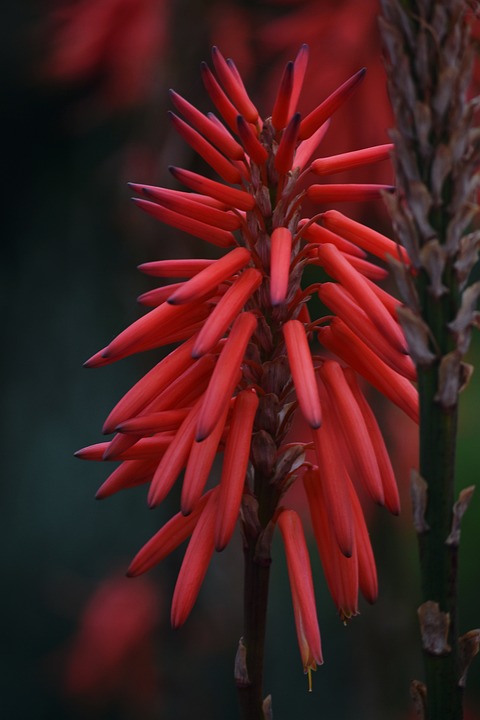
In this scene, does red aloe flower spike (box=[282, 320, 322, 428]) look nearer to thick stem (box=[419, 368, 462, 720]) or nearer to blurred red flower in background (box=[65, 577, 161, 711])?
thick stem (box=[419, 368, 462, 720])

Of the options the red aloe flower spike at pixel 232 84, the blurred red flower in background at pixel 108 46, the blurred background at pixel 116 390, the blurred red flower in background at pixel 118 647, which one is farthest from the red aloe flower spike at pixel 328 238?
the blurred red flower in background at pixel 118 647

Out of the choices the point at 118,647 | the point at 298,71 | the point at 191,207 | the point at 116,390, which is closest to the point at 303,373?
the point at 191,207

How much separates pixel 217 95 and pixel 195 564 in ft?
1.17

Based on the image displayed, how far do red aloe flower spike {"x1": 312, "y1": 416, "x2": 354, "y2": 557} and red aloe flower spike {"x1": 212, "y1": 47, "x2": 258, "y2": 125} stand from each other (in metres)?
0.26

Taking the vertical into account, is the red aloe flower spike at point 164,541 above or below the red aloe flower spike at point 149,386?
below

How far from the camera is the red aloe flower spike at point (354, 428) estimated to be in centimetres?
70

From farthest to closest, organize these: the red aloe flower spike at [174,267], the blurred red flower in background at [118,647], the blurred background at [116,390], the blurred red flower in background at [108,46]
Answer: the blurred red flower in background at [118,647] → the blurred red flower in background at [108,46] → the blurred background at [116,390] → the red aloe flower spike at [174,267]

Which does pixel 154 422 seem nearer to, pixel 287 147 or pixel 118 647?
pixel 287 147

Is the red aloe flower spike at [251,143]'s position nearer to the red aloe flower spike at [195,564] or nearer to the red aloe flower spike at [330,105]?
the red aloe flower spike at [330,105]

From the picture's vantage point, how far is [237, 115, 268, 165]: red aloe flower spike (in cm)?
71

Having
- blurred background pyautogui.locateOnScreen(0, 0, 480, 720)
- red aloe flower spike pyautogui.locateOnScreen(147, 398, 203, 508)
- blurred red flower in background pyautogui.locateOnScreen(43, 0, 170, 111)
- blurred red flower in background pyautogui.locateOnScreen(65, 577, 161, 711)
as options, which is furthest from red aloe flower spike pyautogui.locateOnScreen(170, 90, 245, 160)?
blurred red flower in background pyautogui.locateOnScreen(65, 577, 161, 711)

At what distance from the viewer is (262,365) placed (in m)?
0.79

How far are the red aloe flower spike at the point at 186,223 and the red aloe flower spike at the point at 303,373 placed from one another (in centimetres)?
10

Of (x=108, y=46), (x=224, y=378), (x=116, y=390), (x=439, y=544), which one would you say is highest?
(x=108, y=46)
